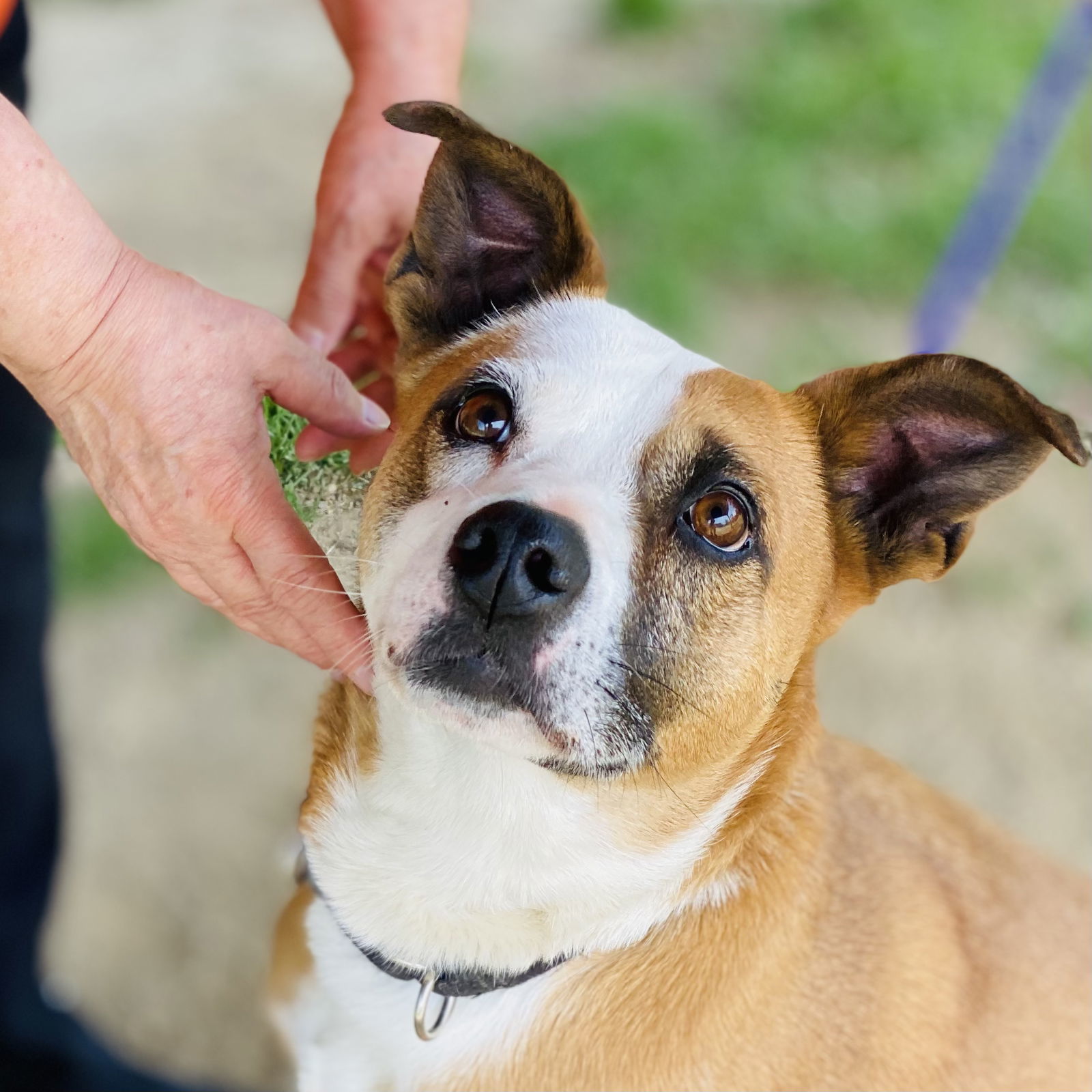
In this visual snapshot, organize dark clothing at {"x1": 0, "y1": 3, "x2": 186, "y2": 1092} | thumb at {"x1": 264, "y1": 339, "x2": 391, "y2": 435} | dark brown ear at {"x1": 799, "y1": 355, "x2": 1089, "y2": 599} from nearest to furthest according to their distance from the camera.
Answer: dark brown ear at {"x1": 799, "y1": 355, "x2": 1089, "y2": 599} < thumb at {"x1": 264, "y1": 339, "x2": 391, "y2": 435} < dark clothing at {"x1": 0, "y1": 3, "x2": 186, "y2": 1092}

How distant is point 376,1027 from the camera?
238 centimetres

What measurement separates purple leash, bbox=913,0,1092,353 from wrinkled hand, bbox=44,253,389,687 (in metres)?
4.12

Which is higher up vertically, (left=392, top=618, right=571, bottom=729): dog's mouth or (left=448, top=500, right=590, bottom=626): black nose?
(left=448, top=500, right=590, bottom=626): black nose

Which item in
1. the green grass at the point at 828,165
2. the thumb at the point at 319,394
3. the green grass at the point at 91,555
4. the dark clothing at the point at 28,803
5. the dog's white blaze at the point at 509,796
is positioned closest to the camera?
the dog's white blaze at the point at 509,796

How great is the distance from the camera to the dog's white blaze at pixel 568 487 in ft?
6.12

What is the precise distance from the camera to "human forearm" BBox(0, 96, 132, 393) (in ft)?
6.46

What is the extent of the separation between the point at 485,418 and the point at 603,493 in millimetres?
335

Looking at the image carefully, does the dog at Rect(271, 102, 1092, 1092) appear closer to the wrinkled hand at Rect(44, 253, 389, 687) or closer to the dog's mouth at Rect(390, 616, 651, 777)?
the dog's mouth at Rect(390, 616, 651, 777)

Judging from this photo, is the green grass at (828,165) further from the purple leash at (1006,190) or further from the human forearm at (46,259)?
the human forearm at (46,259)

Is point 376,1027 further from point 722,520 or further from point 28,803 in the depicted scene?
point 28,803

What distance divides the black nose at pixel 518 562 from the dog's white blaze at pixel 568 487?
0.12ft

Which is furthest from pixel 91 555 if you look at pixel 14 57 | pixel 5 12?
pixel 5 12

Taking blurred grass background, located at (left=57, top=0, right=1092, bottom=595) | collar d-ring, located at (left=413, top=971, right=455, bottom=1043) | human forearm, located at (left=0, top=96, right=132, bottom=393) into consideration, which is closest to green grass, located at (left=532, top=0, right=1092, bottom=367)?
blurred grass background, located at (left=57, top=0, right=1092, bottom=595)

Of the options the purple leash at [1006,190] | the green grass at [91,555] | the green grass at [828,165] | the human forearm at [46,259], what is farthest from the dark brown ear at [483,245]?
the purple leash at [1006,190]
